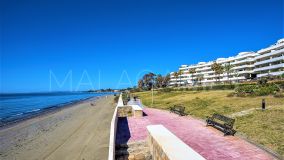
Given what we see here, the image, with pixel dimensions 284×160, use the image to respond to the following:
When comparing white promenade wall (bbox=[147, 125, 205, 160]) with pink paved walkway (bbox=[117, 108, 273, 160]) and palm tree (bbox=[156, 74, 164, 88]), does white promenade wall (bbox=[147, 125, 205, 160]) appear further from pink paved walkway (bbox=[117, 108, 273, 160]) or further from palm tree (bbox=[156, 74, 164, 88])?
palm tree (bbox=[156, 74, 164, 88])

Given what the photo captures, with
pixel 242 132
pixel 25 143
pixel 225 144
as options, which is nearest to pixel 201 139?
pixel 225 144

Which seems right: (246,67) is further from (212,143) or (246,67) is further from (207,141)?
(212,143)

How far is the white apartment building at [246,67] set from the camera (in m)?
59.4

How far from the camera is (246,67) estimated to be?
79.9 metres

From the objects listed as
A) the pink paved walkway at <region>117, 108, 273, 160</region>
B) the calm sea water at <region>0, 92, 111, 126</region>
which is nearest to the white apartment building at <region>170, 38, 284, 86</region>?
the pink paved walkway at <region>117, 108, 273, 160</region>

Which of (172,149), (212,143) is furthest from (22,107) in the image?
(172,149)

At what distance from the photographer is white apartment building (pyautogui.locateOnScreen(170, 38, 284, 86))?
5938 cm

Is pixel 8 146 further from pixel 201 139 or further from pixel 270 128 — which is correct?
pixel 270 128

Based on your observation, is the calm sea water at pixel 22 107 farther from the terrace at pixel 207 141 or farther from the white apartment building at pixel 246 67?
the white apartment building at pixel 246 67

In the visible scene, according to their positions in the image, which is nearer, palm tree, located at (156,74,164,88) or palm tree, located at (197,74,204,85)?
palm tree, located at (197,74,204,85)

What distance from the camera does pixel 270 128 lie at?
11109mm

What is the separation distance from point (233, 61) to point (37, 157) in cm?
8723

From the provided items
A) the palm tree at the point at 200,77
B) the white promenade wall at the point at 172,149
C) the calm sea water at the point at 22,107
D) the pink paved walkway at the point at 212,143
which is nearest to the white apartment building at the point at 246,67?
the palm tree at the point at 200,77

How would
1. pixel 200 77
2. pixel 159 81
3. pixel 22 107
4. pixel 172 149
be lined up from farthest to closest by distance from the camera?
pixel 159 81 < pixel 200 77 < pixel 22 107 < pixel 172 149
